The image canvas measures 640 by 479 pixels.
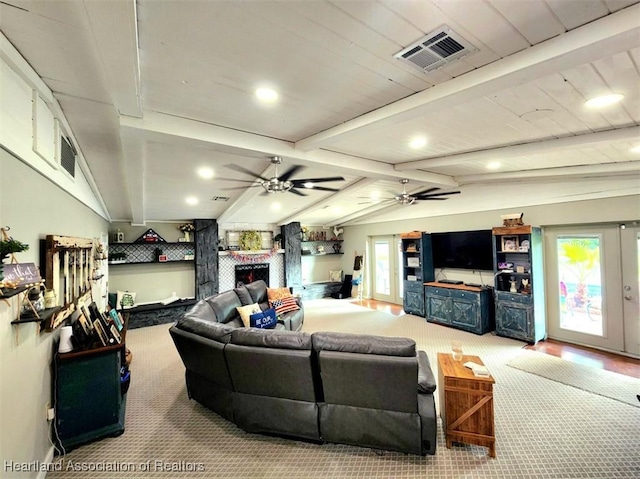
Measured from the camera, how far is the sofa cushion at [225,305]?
460 cm

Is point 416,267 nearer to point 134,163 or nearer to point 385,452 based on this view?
point 385,452

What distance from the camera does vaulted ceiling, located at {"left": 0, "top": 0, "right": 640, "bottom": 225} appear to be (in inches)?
54.2

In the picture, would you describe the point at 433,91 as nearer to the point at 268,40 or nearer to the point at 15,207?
Result: the point at 268,40

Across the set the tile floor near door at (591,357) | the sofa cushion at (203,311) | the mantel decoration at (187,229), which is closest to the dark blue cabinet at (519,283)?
the tile floor near door at (591,357)

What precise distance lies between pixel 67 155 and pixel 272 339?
2537mm

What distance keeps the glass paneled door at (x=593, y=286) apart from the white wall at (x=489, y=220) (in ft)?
0.70

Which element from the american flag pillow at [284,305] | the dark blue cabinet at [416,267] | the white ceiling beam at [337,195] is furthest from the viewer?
the dark blue cabinet at [416,267]

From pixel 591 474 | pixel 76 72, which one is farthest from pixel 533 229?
pixel 76 72

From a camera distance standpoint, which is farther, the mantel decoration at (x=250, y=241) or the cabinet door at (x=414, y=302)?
the mantel decoration at (x=250, y=241)

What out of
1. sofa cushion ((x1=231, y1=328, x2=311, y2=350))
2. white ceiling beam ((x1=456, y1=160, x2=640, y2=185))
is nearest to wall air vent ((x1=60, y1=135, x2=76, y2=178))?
sofa cushion ((x1=231, y1=328, x2=311, y2=350))

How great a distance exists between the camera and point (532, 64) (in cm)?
162

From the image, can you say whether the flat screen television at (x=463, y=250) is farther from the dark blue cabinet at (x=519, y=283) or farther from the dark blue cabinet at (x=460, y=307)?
the dark blue cabinet at (x=460, y=307)

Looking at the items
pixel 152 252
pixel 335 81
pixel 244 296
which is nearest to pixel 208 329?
pixel 335 81

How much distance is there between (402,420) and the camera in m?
2.34
